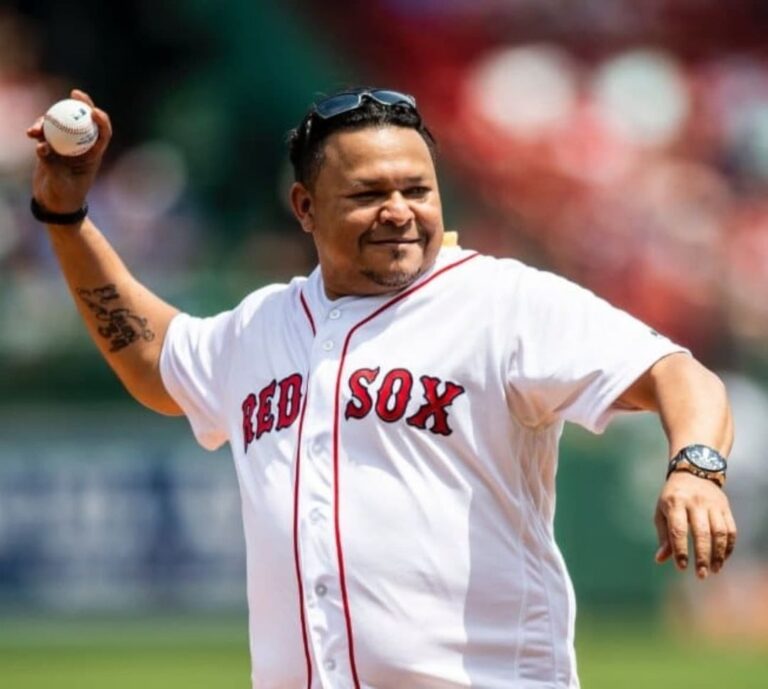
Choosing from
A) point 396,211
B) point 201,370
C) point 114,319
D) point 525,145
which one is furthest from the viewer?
point 525,145

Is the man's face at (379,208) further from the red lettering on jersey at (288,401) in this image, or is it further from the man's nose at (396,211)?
the red lettering on jersey at (288,401)

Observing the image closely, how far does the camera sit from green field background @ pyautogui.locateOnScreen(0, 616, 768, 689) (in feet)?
33.6

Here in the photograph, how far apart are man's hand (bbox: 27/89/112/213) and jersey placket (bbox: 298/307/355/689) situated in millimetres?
1015

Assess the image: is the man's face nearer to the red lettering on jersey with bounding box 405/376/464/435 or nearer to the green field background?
the red lettering on jersey with bounding box 405/376/464/435

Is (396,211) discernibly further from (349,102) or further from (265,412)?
(265,412)

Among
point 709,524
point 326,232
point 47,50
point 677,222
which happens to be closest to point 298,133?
point 326,232

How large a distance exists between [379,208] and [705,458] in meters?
0.96

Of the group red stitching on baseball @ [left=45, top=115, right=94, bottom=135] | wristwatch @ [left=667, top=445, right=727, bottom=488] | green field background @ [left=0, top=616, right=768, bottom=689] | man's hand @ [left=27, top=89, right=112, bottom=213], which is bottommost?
green field background @ [left=0, top=616, right=768, bottom=689]

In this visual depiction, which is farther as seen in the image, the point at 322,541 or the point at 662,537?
the point at 322,541

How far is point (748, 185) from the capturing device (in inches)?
571

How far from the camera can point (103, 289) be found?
476 cm

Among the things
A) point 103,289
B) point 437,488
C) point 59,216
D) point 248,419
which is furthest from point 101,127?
point 437,488

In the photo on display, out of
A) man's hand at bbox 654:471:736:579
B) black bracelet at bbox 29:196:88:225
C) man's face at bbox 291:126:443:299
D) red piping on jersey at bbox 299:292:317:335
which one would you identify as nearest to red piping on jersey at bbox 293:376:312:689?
red piping on jersey at bbox 299:292:317:335

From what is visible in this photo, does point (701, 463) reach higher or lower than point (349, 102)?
lower
